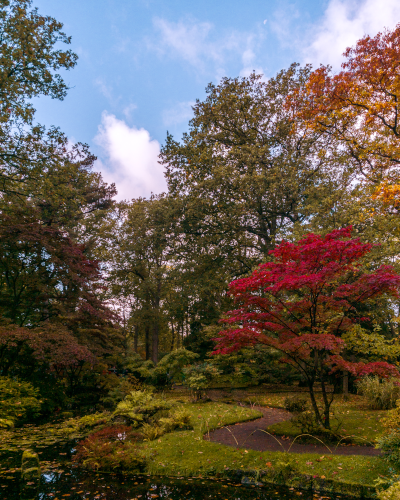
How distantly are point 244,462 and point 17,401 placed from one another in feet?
19.7

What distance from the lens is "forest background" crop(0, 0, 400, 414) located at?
9422 mm

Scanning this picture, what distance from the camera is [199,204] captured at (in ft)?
49.5

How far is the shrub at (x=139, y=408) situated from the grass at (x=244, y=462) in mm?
1393

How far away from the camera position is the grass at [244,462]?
4000mm

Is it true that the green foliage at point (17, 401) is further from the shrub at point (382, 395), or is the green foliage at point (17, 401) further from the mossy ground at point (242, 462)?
the shrub at point (382, 395)

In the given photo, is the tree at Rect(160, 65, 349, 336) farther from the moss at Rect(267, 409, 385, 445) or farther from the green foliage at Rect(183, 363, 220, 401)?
the moss at Rect(267, 409, 385, 445)

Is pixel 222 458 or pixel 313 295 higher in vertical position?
pixel 313 295

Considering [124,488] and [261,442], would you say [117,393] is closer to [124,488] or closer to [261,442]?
[261,442]

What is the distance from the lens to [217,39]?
10.4 metres

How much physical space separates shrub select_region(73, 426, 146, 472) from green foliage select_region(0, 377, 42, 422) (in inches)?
108

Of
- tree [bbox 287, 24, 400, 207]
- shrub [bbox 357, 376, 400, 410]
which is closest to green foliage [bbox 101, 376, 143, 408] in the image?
A: shrub [bbox 357, 376, 400, 410]

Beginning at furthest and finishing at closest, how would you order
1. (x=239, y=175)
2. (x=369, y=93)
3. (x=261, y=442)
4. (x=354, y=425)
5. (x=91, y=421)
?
(x=239, y=175)
(x=369, y=93)
(x=91, y=421)
(x=354, y=425)
(x=261, y=442)

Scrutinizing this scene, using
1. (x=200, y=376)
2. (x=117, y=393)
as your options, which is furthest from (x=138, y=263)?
(x=200, y=376)

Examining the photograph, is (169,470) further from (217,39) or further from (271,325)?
(217,39)
